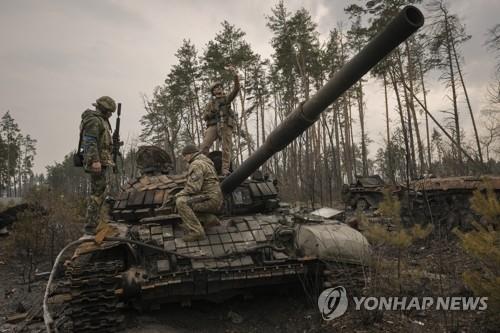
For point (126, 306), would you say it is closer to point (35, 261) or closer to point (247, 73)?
point (35, 261)

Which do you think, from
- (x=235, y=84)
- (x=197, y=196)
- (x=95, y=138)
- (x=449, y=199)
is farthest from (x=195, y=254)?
(x=449, y=199)

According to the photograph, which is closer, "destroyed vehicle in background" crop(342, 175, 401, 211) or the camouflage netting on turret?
the camouflage netting on turret

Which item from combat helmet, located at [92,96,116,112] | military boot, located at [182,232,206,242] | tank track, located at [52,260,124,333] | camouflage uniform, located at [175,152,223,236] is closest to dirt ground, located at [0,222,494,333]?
tank track, located at [52,260,124,333]

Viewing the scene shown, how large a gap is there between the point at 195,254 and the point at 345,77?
2991 mm

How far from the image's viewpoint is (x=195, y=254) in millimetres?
5133

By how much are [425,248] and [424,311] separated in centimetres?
533

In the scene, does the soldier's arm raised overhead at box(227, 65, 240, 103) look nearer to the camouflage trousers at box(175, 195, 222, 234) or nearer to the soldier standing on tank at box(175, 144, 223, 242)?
the soldier standing on tank at box(175, 144, 223, 242)

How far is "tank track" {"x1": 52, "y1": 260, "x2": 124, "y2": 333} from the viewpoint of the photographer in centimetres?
432

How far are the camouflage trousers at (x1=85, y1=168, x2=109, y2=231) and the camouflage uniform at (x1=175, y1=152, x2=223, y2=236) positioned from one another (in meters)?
1.50

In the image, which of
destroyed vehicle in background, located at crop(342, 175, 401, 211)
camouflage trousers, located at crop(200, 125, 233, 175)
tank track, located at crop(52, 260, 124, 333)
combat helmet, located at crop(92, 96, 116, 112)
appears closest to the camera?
tank track, located at crop(52, 260, 124, 333)

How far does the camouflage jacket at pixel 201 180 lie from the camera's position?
5.49 meters

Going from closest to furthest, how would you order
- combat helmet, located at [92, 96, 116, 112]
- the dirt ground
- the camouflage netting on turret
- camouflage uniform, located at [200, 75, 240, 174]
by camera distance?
the dirt ground < the camouflage netting on turret < combat helmet, located at [92, 96, 116, 112] < camouflage uniform, located at [200, 75, 240, 174]

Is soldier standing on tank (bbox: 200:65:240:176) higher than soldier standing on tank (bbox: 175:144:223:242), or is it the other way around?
soldier standing on tank (bbox: 200:65:240:176)

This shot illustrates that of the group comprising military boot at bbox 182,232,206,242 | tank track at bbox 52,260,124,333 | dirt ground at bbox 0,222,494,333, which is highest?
military boot at bbox 182,232,206,242
